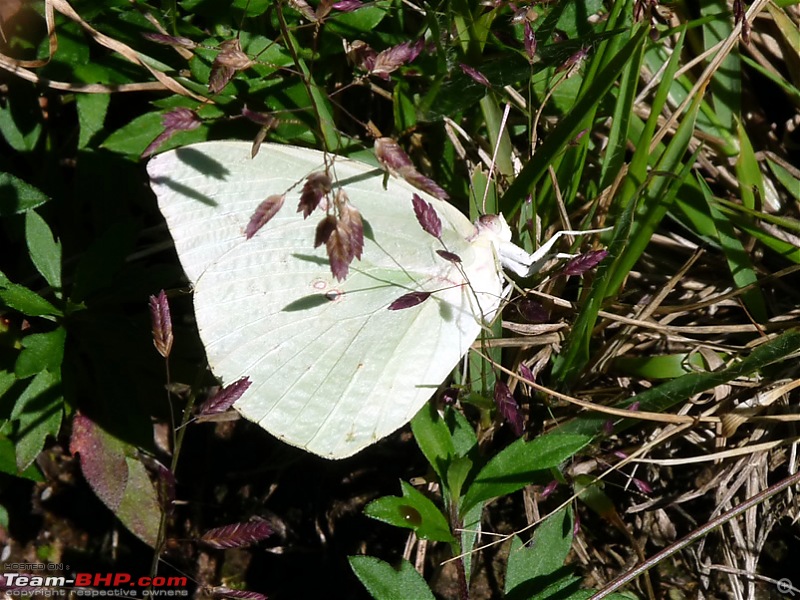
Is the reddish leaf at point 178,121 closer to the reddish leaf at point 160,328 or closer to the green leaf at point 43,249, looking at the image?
the reddish leaf at point 160,328

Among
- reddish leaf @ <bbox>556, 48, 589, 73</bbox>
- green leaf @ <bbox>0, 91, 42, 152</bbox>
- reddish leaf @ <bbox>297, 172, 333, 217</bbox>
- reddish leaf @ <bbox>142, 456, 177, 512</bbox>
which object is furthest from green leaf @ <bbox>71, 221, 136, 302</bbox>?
reddish leaf @ <bbox>556, 48, 589, 73</bbox>

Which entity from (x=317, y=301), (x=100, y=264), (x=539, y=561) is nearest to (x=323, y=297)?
(x=317, y=301)

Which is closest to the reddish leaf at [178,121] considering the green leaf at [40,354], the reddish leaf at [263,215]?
the reddish leaf at [263,215]

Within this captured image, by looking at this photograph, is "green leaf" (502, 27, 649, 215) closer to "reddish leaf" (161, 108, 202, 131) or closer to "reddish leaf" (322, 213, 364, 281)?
"reddish leaf" (322, 213, 364, 281)

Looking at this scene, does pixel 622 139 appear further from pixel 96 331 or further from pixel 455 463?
pixel 96 331

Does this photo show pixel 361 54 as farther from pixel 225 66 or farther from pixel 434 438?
pixel 434 438

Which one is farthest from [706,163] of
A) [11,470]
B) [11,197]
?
[11,470]
